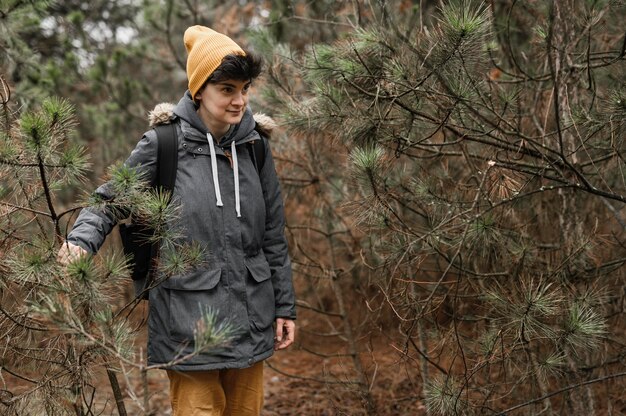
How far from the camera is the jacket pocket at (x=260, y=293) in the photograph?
9.20 ft

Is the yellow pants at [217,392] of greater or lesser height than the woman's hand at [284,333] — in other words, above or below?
below

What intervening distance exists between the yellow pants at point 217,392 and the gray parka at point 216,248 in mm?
134

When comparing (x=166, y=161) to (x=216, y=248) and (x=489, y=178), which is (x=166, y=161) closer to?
(x=216, y=248)

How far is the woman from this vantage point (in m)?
2.66

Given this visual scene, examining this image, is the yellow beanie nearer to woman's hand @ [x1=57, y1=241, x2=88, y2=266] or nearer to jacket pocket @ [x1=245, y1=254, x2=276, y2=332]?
jacket pocket @ [x1=245, y1=254, x2=276, y2=332]

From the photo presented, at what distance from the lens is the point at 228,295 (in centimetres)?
271

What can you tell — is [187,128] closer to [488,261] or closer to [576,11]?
[488,261]

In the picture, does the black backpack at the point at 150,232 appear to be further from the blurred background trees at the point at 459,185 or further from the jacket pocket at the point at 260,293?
the jacket pocket at the point at 260,293

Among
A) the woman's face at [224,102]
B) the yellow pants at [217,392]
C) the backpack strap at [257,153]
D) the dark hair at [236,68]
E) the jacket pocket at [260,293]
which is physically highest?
the dark hair at [236,68]

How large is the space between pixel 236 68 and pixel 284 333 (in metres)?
1.27

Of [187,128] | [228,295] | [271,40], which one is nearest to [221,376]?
[228,295]

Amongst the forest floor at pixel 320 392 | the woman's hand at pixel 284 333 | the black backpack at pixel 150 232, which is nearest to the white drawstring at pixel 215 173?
the black backpack at pixel 150 232

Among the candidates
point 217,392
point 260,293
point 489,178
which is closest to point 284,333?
point 260,293

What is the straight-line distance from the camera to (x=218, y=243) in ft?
8.96
